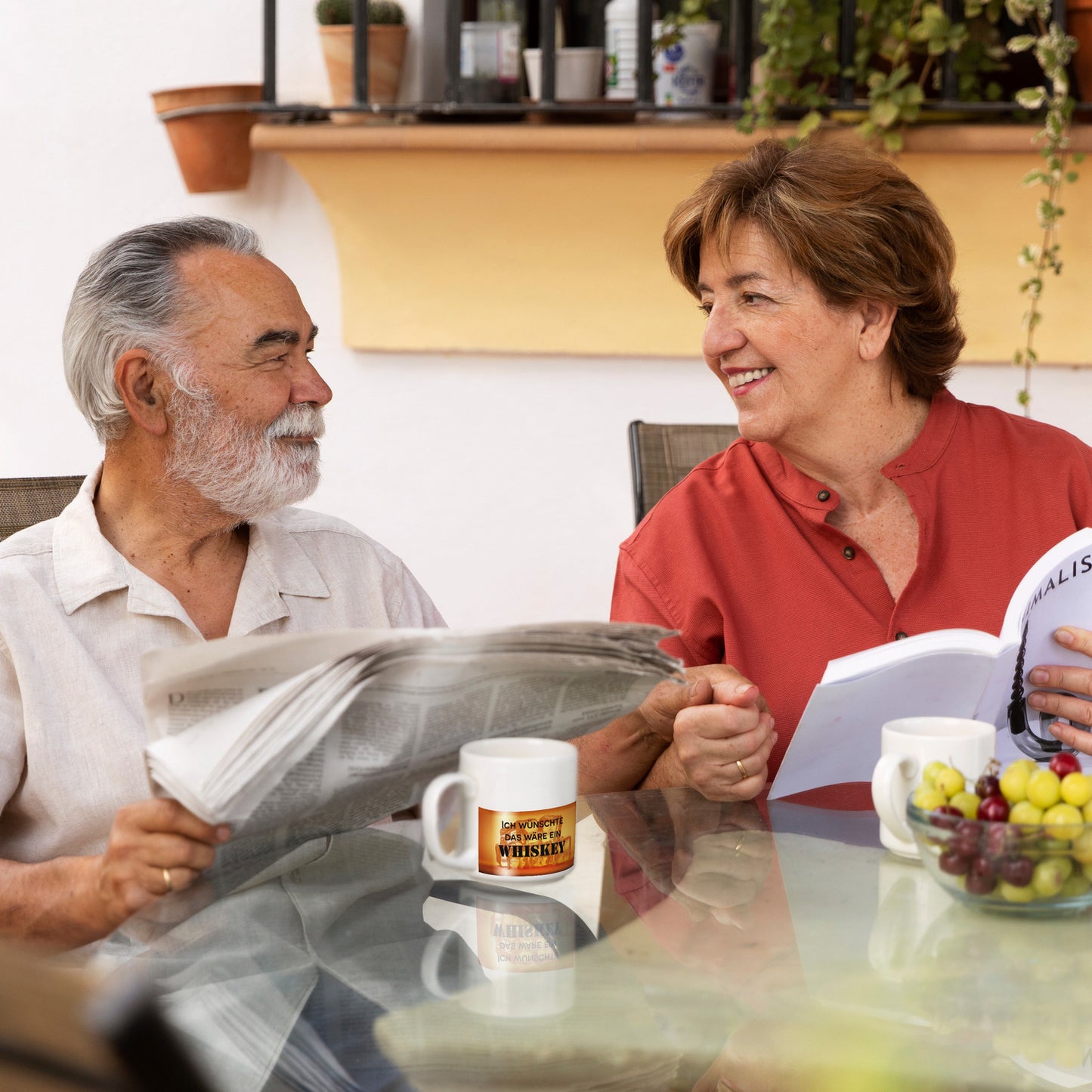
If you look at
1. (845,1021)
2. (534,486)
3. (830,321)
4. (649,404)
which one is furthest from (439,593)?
(845,1021)

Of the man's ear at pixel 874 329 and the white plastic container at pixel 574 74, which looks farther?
the white plastic container at pixel 574 74

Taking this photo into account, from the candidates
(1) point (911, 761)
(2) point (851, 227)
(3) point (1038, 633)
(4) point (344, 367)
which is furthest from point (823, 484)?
(4) point (344, 367)

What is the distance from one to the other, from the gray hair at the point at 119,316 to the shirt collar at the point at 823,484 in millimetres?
722

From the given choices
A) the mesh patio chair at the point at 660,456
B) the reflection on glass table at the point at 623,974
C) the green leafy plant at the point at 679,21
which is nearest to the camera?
the reflection on glass table at the point at 623,974

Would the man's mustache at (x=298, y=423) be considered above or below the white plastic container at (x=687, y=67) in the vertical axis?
below

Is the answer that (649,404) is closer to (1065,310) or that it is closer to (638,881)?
(1065,310)

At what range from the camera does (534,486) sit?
259cm

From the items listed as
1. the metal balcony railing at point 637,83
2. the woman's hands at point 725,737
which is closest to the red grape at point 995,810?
the woman's hands at point 725,737

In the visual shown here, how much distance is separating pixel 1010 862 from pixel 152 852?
1.95ft

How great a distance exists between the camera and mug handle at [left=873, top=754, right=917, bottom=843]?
3.34ft

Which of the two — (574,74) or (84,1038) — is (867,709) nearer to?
(84,1038)

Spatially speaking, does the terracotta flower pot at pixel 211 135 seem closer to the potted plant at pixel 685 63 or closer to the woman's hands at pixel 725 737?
the potted plant at pixel 685 63

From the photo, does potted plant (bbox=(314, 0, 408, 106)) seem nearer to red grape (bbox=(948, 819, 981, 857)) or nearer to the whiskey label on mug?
the whiskey label on mug

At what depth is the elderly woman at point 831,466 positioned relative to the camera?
1515 mm
